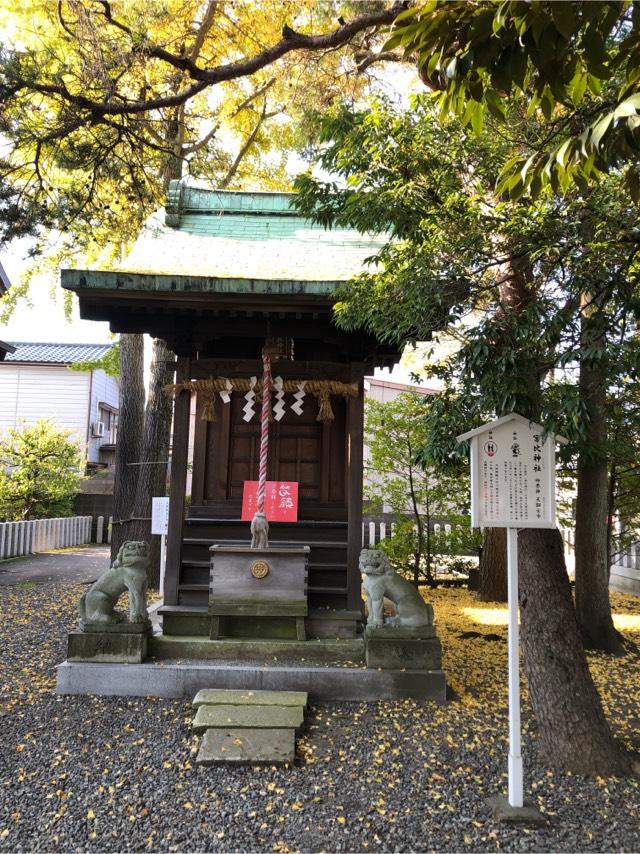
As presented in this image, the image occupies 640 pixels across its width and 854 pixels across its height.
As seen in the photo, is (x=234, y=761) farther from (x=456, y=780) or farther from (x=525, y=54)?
(x=525, y=54)

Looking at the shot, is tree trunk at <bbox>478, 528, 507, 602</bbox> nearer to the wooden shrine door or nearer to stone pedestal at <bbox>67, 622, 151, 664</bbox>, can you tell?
the wooden shrine door

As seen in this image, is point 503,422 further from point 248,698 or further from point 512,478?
point 248,698

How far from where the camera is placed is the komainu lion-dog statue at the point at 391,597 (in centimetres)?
510

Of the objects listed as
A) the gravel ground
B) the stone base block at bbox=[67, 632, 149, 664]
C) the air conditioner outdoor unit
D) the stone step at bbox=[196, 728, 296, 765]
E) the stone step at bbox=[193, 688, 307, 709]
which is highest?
the air conditioner outdoor unit

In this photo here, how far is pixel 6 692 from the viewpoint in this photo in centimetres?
503

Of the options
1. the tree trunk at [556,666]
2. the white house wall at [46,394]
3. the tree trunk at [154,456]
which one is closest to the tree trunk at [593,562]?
the tree trunk at [556,666]

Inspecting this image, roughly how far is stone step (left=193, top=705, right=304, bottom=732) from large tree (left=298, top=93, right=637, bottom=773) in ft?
5.99

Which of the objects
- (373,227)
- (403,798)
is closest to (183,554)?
(403,798)

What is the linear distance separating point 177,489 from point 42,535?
11465 millimetres

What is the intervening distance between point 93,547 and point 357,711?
14757 millimetres

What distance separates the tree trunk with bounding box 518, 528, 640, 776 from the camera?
371 centimetres

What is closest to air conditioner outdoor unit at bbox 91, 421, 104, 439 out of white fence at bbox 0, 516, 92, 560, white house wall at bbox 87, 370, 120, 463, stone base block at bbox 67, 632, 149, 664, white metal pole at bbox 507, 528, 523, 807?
white house wall at bbox 87, 370, 120, 463

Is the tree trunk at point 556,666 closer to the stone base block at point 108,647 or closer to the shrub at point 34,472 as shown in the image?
the stone base block at point 108,647

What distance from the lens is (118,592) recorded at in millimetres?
5215
